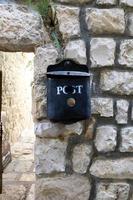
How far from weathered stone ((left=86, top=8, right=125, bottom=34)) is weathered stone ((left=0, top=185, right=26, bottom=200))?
1949 mm

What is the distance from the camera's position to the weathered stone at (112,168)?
6.06 ft

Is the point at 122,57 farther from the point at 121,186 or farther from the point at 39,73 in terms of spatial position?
the point at 121,186

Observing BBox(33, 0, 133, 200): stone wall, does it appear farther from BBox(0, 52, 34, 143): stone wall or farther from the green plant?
BBox(0, 52, 34, 143): stone wall

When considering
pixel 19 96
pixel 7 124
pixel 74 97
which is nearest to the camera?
pixel 74 97

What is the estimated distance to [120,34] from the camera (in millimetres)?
1855

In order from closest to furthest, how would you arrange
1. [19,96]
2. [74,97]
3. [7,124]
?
[74,97]
[7,124]
[19,96]

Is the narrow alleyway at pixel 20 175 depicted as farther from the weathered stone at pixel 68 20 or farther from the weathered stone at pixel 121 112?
the weathered stone at pixel 68 20

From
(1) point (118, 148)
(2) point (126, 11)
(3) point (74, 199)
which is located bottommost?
(3) point (74, 199)

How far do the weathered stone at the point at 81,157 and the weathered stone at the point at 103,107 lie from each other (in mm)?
205

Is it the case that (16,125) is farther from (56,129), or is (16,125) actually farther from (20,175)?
(56,129)

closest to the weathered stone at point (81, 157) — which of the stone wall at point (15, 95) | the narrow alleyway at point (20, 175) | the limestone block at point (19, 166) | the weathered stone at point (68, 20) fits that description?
the weathered stone at point (68, 20)

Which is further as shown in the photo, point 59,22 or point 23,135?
point 23,135

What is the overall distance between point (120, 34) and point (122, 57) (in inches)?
5.3

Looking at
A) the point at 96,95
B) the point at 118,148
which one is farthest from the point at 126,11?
the point at 118,148
